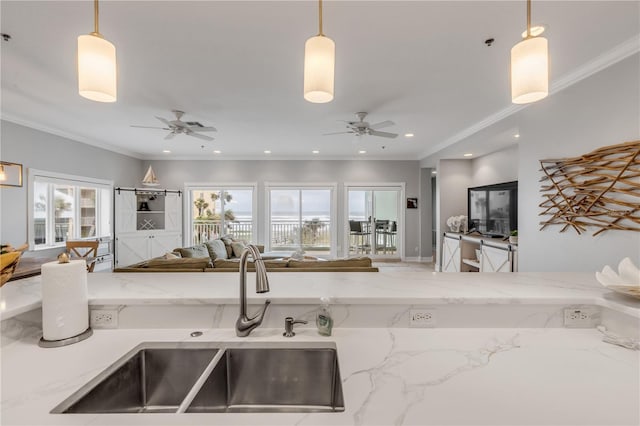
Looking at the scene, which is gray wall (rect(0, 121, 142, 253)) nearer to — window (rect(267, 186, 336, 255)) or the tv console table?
window (rect(267, 186, 336, 255))

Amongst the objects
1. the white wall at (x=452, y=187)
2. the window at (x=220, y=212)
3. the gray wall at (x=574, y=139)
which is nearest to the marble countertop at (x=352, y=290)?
the gray wall at (x=574, y=139)

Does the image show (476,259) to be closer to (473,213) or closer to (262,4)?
(473,213)

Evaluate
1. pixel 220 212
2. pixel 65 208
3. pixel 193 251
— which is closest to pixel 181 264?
pixel 193 251

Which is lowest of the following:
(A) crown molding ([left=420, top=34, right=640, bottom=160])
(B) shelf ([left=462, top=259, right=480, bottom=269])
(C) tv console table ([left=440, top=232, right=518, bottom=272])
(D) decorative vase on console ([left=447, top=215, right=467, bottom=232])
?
(B) shelf ([left=462, top=259, right=480, bottom=269])

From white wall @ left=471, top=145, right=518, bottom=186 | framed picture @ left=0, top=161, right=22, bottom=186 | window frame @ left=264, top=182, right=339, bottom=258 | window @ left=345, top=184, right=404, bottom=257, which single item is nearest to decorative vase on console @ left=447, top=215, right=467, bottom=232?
white wall @ left=471, top=145, right=518, bottom=186

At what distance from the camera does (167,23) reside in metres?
2.00

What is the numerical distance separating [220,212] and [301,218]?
202cm

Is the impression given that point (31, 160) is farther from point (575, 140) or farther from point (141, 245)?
point (575, 140)

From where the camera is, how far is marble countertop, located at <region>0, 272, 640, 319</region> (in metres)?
1.20

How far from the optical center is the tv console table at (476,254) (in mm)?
3816

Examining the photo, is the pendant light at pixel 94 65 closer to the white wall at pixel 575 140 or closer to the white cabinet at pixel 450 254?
the white wall at pixel 575 140

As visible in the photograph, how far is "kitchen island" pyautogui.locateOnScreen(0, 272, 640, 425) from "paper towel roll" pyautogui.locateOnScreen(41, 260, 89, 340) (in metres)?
0.07

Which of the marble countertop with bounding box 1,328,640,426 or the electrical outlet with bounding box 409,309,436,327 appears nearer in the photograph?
the marble countertop with bounding box 1,328,640,426

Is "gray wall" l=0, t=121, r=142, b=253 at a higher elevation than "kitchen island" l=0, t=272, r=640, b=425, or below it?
higher
